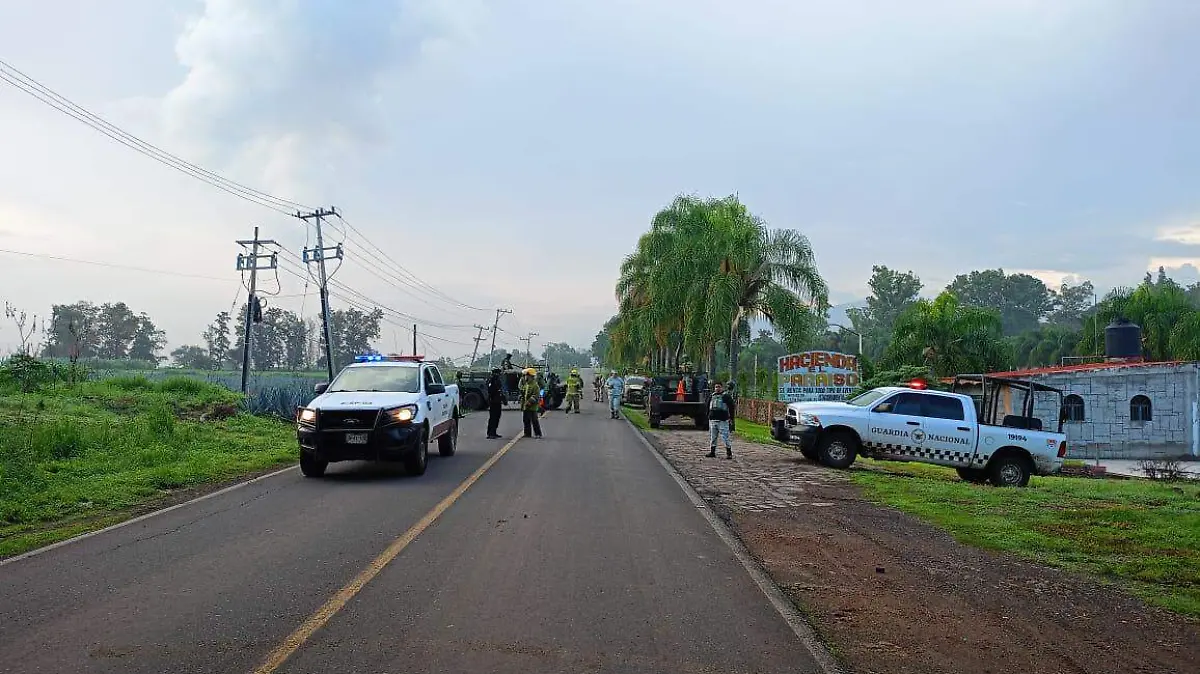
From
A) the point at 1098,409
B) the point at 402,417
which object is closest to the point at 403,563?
the point at 402,417

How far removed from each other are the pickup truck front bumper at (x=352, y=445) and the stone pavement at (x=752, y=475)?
15.6 ft

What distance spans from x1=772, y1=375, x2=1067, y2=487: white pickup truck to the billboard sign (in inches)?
537

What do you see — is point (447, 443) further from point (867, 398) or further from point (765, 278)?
point (765, 278)

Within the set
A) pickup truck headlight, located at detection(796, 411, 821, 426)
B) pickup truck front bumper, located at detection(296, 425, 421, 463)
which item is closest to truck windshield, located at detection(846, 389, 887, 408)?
pickup truck headlight, located at detection(796, 411, 821, 426)

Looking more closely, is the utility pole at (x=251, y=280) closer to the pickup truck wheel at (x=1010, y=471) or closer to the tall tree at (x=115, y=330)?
the pickup truck wheel at (x=1010, y=471)

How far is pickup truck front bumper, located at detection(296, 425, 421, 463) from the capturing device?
44.6 feet

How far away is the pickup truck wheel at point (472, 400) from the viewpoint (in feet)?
119

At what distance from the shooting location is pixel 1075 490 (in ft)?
48.7

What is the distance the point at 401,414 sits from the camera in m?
13.9

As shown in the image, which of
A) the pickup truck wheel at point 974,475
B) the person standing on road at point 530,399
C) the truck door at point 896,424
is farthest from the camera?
the person standing on road at point 530,399

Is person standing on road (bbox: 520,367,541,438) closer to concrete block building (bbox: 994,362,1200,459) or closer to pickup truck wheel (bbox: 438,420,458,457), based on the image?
pickup truck wheel (bbox: 438,420,458,457)

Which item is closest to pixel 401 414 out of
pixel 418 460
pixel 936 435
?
pixel 418 460

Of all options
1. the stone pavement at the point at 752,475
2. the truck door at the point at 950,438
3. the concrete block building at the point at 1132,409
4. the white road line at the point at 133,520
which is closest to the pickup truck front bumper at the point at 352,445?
the white road line at the point at 133,520

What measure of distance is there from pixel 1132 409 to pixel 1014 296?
93979mm
